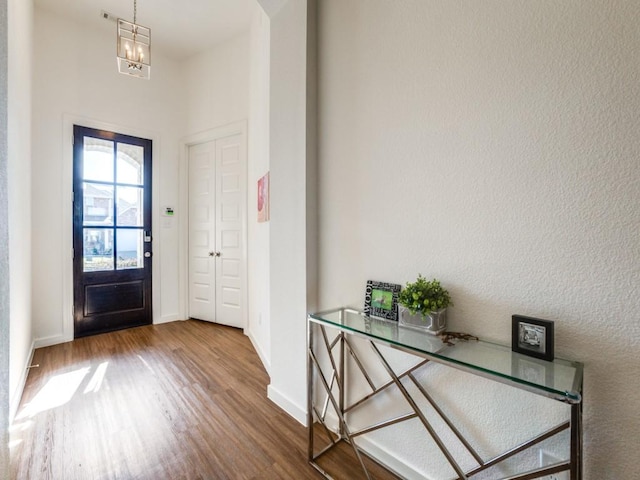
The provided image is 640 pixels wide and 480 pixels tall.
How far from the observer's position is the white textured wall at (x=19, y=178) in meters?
1.86

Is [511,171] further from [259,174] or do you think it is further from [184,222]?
[184,222]

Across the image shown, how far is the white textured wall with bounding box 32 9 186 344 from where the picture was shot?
2984 millimetres

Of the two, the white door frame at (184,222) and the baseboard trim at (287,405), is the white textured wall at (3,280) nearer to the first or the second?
the baseboard trim at (287,405)

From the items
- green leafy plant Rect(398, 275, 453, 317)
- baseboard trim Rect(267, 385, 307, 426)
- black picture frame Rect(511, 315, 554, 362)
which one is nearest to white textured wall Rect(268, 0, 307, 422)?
baseboard trim Rect(267, 385, 307, 426)

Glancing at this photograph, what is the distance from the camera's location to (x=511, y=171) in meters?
1.01

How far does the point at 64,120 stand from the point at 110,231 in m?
1.25

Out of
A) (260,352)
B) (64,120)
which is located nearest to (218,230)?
(260,352)

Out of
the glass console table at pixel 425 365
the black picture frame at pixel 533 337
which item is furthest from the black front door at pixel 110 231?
the black picture frame at pixel 533 337

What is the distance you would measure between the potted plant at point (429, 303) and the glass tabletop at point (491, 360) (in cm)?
5

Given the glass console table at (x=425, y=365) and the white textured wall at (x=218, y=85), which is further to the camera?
the white textured wall at (x=218, y=85)

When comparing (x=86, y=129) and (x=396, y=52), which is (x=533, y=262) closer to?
(x=396, y=52)

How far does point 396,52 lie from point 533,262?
1.07 meters

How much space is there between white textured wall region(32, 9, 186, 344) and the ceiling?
0.14 m

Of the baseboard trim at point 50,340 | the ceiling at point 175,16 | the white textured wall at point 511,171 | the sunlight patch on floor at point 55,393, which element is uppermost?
the ceiling at point 175,16
